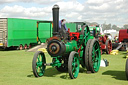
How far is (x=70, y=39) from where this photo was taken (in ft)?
26.8

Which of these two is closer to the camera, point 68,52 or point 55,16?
point 55,16

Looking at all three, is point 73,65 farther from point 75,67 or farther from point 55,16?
point 55,16

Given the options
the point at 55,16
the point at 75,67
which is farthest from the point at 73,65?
the point at 55,16

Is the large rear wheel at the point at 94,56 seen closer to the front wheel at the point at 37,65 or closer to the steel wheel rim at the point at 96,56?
the steel wheel rim at the point at 96,56

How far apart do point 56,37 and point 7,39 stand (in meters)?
→ 13.4

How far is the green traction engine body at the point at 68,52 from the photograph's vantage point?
7484 mm

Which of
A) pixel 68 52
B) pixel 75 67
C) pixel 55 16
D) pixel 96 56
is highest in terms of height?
pixel 55 16

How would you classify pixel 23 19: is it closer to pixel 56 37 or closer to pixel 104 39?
pixel 104 39

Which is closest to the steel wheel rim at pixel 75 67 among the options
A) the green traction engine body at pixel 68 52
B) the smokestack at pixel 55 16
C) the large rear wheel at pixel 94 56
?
the green traction engine body at pixel 68 52

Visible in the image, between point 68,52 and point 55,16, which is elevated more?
point 55,16

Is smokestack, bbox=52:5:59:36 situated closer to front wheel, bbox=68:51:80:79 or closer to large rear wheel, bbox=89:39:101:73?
front wheel, bbox=68:51:80:79

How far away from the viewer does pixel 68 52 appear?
7.92 metres

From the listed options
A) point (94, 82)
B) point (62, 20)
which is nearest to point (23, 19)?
point (62, 20)

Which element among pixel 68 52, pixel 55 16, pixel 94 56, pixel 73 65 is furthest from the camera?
pixel 94 56
